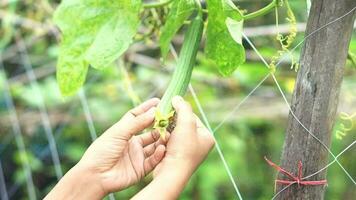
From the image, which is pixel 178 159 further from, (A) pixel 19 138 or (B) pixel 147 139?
(A) pixel 19 138

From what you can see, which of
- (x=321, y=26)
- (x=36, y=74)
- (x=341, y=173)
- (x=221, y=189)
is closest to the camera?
(x=321, y=26)

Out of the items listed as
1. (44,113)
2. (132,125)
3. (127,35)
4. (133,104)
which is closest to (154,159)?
(132,125)

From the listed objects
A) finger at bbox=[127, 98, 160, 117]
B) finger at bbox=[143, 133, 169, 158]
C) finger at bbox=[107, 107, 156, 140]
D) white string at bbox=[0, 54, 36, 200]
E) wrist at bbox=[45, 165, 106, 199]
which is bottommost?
white string at bbox=[0, 54, 36, 200]

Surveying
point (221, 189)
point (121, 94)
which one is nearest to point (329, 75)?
point (221, 189)

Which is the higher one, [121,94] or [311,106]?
[311,106]

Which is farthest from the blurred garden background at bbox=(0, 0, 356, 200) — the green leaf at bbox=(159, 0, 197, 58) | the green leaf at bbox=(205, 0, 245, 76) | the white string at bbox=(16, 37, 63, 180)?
the green leaf at bbox=(205, 0, 245, 76)

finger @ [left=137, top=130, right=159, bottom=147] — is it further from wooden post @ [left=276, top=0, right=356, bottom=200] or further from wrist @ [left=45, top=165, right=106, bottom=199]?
wooden post @ [left=276, top=0, right=356, bottom=200]

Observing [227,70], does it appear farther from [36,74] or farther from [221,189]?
[36,74]
